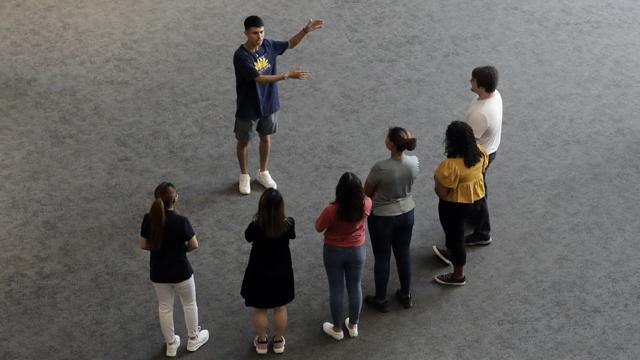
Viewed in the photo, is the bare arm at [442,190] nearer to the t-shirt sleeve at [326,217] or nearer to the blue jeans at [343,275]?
the blue jeans at [343,275]

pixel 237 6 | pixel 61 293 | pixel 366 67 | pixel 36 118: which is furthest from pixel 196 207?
pixel 237 6

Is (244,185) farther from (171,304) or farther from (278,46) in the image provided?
(171,304)

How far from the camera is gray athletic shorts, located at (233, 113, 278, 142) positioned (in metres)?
6.16

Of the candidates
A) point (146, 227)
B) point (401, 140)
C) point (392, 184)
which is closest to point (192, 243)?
point (146, 227)

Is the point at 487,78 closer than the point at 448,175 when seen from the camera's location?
No

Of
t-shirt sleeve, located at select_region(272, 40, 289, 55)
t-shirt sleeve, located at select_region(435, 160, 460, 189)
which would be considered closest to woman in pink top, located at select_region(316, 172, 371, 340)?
t-shirt sleeve, located at select_region(435, 160, 460, 189)

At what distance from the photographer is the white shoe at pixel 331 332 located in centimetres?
530

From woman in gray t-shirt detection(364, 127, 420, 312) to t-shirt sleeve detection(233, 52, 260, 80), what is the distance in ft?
4.05

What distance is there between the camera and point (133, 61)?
783cm

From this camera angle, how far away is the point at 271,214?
4.57m

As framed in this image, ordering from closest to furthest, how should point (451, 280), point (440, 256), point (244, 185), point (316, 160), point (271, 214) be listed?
point (271, 214), point (451, 280), point (440, 256), point (244, 185), point (316, 160)

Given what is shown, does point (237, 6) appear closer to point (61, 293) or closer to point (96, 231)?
point (96, 231)

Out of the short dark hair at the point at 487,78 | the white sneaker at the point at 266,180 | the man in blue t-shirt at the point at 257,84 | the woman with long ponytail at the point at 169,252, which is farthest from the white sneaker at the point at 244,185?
the short dark hair at the point at 487,78

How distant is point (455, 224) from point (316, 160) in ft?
5.35
